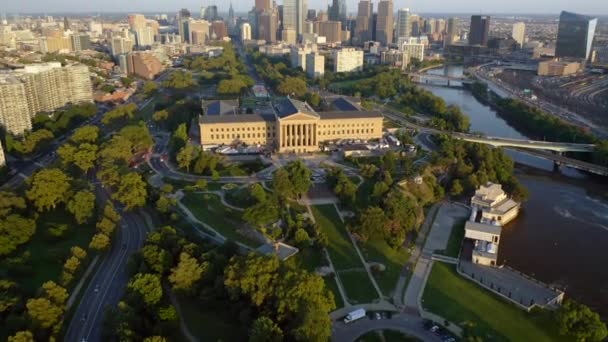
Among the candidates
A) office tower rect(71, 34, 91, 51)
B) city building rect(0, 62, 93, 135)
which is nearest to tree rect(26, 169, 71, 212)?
city building rect(0, 62, 93, 135)

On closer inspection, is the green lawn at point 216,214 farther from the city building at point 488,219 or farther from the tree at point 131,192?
the city building at point 488,219

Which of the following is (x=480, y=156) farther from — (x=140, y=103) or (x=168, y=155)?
(x=140, y=103)

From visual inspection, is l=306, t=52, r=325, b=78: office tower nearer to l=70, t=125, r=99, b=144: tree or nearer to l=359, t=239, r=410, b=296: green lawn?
l=70, t=125, r=99, b=144: tree

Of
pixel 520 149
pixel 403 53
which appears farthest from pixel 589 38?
pixel 520 149

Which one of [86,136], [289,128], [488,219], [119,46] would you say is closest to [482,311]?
[488,219]

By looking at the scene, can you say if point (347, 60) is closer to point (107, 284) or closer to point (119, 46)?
point (119, 46)
